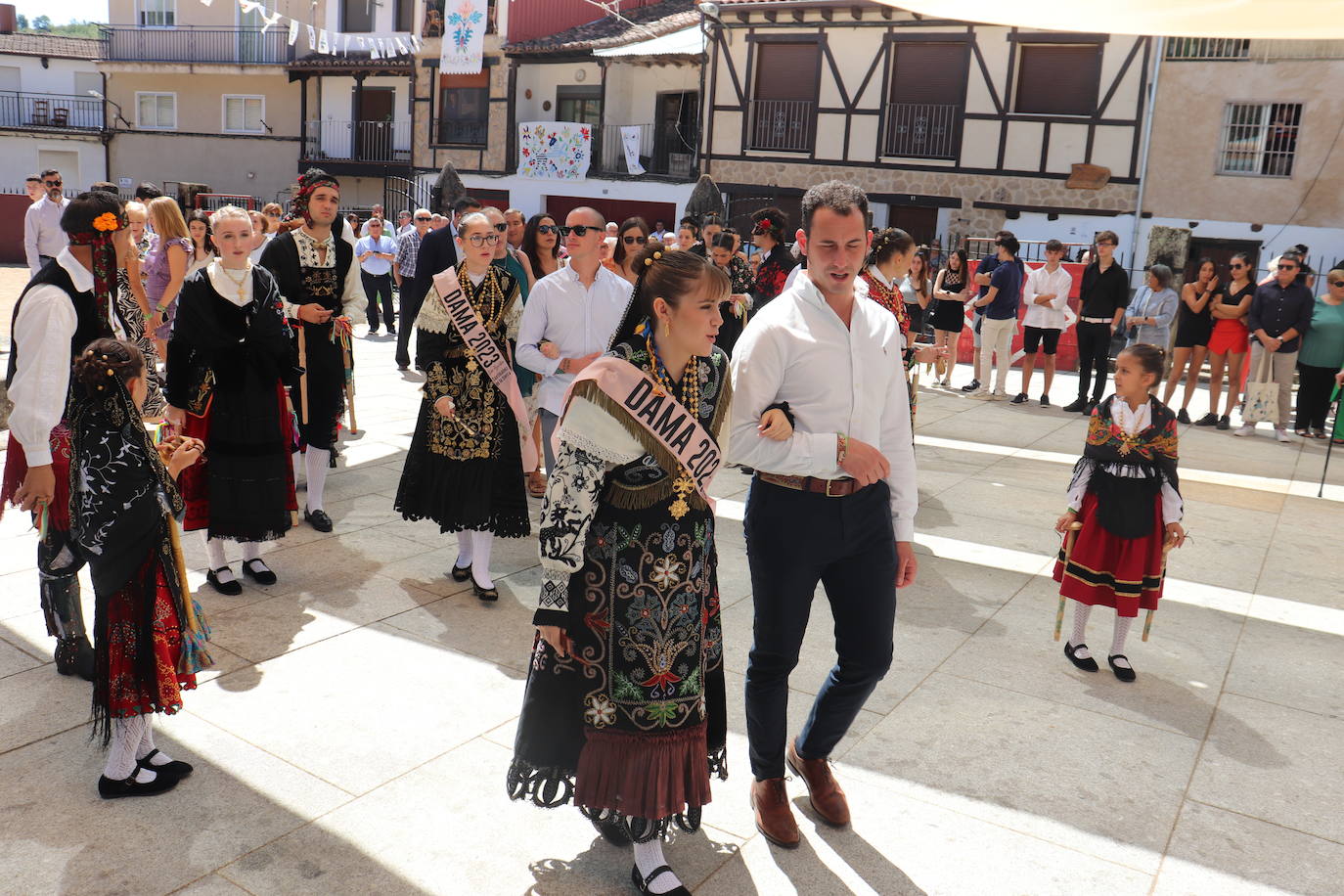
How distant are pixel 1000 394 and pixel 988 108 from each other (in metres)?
10.7

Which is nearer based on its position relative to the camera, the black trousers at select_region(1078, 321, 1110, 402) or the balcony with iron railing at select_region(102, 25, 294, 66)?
the black trousers at select_region(1078, 321, 1110, 402)

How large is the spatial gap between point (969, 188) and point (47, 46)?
3591 cm

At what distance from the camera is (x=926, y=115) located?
2173 centimetres

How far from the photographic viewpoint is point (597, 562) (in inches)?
112

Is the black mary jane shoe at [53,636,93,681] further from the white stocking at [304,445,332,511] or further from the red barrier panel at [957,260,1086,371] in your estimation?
the red barrier panel at [957,260,1086,371]

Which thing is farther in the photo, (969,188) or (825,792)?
(969,188)

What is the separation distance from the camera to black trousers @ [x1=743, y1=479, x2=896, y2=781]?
307cm

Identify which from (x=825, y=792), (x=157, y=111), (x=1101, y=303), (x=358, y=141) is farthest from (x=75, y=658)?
(x=157, y=111)

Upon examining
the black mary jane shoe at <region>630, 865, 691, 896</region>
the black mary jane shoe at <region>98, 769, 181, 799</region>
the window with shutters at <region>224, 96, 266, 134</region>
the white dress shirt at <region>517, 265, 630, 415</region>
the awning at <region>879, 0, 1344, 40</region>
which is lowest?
the black mary jane shoe at <region>98, 769, 181, 799</region>

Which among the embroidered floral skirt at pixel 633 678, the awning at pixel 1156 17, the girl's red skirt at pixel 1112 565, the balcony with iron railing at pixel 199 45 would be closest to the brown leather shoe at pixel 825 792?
the embroidered floral skirt at pixel 633 678

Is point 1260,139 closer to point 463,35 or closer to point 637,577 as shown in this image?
point 463,35

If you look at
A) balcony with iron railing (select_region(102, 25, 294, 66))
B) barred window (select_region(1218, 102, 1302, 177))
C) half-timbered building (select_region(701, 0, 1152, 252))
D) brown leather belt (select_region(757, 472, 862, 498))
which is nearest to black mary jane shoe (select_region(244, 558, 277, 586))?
brown leather belt (select_region(757, 472, 862, 498))

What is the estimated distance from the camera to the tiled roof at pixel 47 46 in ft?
127

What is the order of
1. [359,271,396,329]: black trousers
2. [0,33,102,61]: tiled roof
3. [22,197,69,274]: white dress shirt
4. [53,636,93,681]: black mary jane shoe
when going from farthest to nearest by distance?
1. [0,33,102,61]: tiled roof
2. [359,271,396,329]: black trousers
3. [22,197,69,274]: white dress shirt
4. [53,636,93,681]: black mary jane shoe
